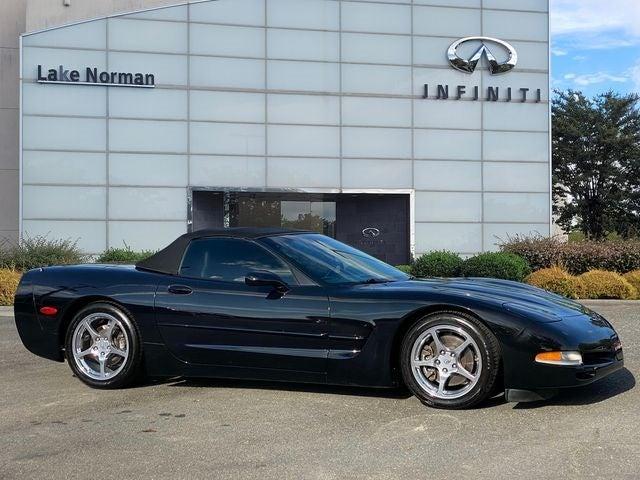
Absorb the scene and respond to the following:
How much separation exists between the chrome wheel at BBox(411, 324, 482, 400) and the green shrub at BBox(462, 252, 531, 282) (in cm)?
997

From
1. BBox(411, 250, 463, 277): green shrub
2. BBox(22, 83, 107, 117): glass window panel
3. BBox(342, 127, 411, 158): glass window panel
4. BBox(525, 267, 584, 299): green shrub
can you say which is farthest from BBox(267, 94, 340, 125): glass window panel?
BBox(525, 267, 584, 299): green shrub

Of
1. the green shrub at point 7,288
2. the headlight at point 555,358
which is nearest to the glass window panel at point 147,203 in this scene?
the green shrub at point 7,288

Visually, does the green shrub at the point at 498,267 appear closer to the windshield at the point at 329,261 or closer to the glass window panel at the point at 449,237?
the glass window panel at the point at 449,237

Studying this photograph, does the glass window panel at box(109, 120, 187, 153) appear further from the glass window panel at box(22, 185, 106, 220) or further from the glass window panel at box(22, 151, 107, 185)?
the glass window panel at box(22, 185, 106, 220)

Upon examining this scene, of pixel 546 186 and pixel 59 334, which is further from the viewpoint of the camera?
pixel 546 186

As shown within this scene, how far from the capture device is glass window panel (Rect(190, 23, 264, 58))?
21.5 metres

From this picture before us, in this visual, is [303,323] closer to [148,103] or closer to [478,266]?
[478,266]

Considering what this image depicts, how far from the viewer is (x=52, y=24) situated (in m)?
22.5

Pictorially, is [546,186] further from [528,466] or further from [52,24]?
[528,466]

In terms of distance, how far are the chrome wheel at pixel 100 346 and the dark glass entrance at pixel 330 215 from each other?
631 inches

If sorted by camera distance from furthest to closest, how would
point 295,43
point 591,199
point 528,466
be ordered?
point 591,199
point 295,43
point 528,466

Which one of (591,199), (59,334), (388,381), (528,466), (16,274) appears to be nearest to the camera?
(528,466)

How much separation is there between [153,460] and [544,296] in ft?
10.5

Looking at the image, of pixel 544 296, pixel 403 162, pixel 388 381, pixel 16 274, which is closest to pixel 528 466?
pixel 388 381
